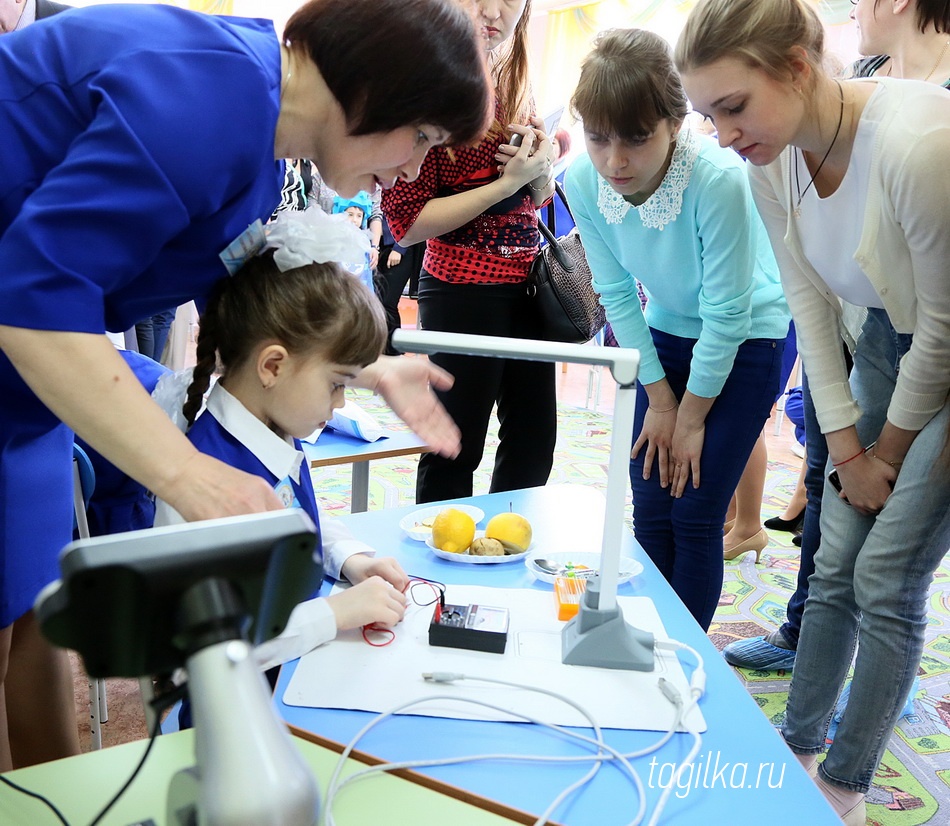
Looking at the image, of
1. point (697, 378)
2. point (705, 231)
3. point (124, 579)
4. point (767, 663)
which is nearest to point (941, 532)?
point (697, 378)

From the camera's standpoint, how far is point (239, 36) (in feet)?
2.64

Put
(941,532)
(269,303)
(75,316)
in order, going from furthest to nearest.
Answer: (941,532), (269,303), (75,316)

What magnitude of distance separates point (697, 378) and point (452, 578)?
70 cm

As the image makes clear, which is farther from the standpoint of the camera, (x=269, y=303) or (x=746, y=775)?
(x=269, y=303)

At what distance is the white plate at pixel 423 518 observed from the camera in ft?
4.30

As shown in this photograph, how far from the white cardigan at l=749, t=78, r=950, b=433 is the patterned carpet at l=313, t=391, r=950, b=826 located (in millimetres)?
856

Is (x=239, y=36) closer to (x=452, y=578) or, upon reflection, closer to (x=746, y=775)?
(x=452, y=578)

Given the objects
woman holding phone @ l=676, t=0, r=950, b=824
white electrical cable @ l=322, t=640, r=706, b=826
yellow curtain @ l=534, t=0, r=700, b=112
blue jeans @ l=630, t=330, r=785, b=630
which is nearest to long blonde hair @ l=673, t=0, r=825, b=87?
woman holding phone @ l=676, t=0, r=950, b=824

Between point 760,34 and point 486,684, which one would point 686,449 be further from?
point 486,684

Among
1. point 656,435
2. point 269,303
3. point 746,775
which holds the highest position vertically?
point 269,303

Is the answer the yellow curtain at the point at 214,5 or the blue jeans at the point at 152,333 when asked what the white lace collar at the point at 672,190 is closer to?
the blue jeans at the point at 152,333

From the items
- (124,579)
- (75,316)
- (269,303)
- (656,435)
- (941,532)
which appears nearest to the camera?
(124,579)

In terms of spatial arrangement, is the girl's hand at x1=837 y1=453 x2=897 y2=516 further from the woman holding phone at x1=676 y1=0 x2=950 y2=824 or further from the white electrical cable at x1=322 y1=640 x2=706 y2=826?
the white electrical cable at x1=322 y1=640 x2=706 y2=826

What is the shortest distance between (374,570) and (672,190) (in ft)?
3.01
